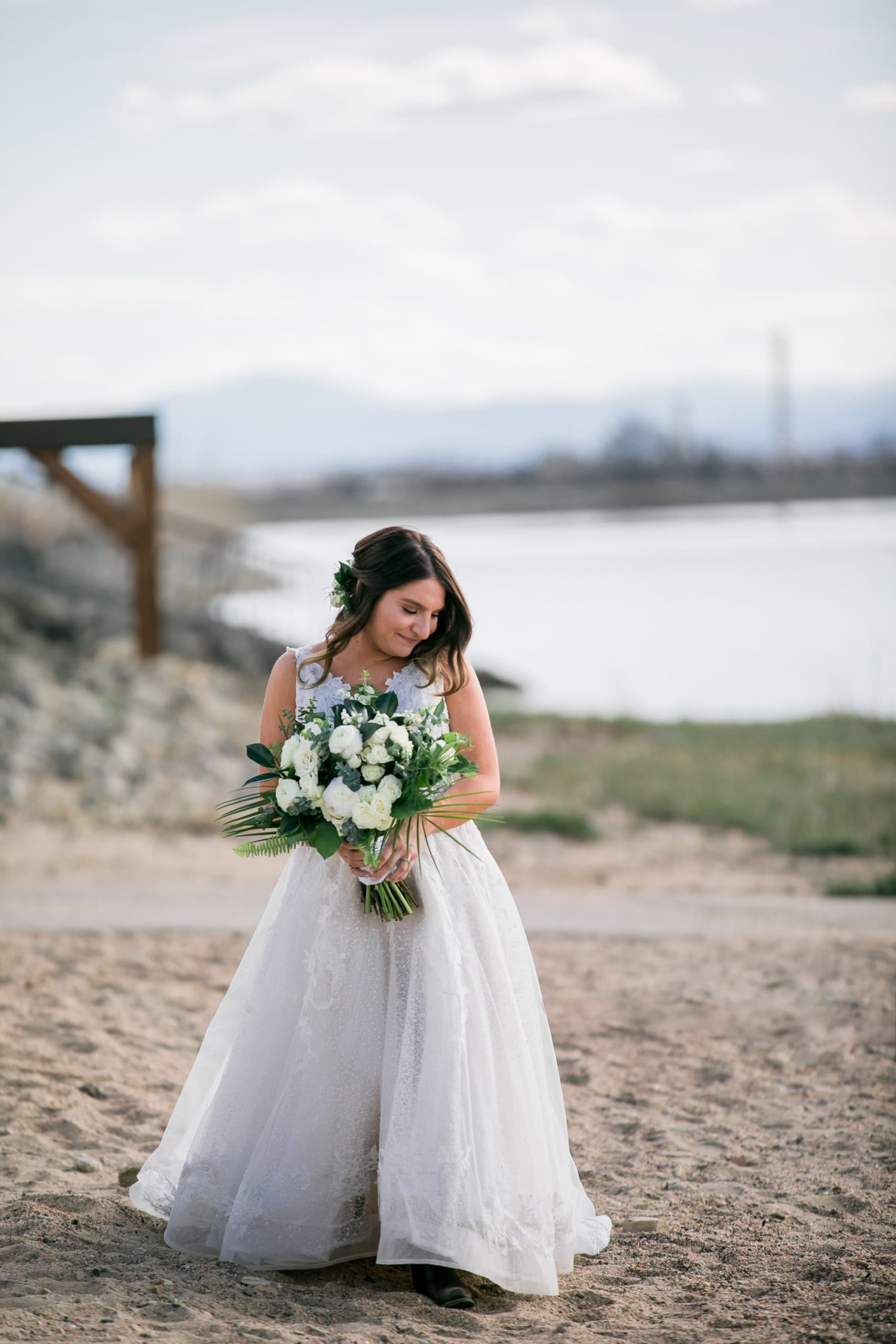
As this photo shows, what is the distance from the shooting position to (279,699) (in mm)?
3656

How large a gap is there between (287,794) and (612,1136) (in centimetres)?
221

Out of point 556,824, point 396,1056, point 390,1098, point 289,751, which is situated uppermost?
point 289,751

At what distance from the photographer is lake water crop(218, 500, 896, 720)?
1808 centimetres

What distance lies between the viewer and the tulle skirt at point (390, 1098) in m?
3.35

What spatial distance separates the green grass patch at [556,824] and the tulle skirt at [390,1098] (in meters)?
6.52

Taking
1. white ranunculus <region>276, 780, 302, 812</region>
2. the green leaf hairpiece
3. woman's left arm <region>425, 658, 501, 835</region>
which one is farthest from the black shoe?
the green leaf hairpiece

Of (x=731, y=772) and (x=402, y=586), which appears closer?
(x=402, y=586)

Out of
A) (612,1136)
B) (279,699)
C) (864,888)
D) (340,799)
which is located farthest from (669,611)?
(340,799)

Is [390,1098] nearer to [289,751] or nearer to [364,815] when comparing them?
[364,815]

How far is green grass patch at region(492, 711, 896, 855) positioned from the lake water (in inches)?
33.9

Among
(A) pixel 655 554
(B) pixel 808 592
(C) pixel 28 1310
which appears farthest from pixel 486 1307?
(A) pixel 655 554

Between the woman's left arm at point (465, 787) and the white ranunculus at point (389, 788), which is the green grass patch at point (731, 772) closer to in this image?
the woman's left arm at point (465, 787)

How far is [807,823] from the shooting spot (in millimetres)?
10227

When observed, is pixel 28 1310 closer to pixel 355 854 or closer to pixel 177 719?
pixel 355 854
